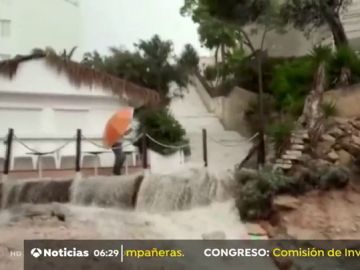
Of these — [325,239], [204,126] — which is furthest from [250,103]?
[325,239]

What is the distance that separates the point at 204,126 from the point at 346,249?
1293mm

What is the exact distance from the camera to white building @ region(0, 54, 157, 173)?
Answer: 411cm

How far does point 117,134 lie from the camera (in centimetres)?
413

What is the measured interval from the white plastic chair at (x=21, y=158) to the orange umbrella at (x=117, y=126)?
1.66 feet

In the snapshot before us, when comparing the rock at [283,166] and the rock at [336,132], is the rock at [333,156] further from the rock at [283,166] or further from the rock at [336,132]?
the rock at [283,166]

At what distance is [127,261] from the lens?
3.38 m

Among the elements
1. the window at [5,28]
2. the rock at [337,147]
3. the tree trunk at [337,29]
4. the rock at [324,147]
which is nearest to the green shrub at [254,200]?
the rock at [324,147]

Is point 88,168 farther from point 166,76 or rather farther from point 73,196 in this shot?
point 166,76

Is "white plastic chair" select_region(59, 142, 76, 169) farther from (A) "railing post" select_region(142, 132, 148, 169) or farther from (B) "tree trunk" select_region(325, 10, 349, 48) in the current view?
(B) "tree trunk" select_region(325, 10, 349, 48)

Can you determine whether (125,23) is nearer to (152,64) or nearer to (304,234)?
(152,64)

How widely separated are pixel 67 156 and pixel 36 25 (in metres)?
0.94

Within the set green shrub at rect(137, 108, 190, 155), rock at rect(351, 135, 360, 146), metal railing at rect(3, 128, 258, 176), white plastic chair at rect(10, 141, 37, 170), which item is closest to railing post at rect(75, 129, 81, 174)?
metal railing at rect(3, 128, 258, 176)

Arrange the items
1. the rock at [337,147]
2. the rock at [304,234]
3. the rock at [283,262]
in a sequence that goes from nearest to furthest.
Answer: the rock at [283,262] → the rock at [304,234] → the rock at [337,147]

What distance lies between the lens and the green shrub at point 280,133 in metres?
4.31
